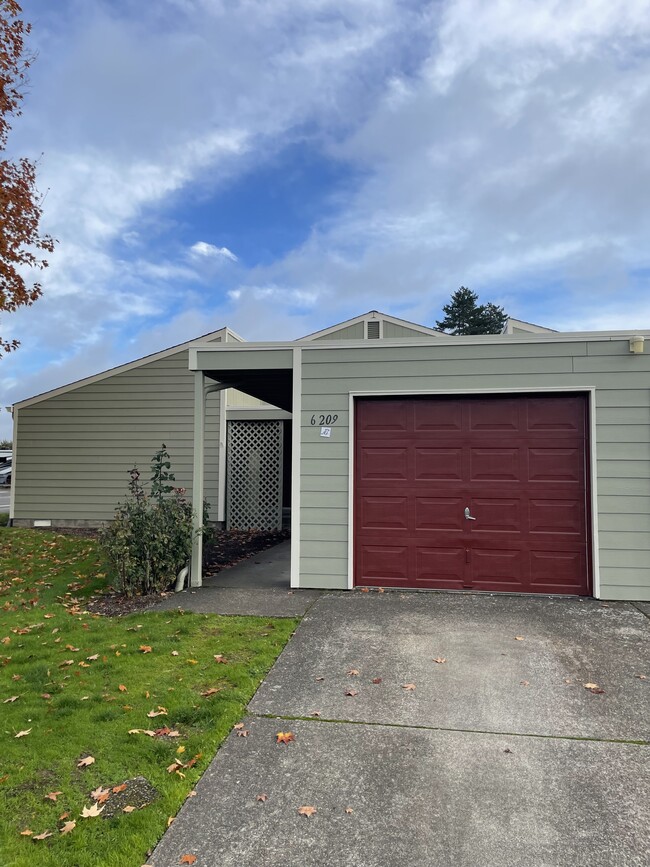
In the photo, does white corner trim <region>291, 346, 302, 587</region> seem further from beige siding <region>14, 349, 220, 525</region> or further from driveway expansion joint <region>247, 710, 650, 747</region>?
beige siding <region>14, 349, 220, 525</region>

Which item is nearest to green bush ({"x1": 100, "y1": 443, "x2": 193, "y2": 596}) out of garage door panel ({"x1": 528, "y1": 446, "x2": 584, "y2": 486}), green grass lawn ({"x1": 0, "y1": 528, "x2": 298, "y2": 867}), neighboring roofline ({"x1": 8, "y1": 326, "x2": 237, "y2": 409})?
green grass lawn ({"x1": 0, "y1": 528, "x2": 298, "y2": 867})

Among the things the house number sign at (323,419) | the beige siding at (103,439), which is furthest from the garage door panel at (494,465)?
the beige siding at (103,439)

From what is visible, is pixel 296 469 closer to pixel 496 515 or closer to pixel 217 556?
pixel 496 515

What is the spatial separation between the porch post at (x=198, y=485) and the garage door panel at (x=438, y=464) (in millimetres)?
2546

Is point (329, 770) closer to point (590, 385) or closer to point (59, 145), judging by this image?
point (590, 385)

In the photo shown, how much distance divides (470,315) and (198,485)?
40.4 meters

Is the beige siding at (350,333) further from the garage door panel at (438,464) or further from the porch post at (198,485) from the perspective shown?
the garage door panel at (438,464)

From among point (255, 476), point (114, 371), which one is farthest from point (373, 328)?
point (114, 371)

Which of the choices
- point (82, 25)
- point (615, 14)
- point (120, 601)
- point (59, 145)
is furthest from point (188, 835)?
point (59, 145)

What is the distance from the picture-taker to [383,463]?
244 inches

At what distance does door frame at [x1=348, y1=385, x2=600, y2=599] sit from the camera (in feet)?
18.7

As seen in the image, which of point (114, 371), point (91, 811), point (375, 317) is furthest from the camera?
point (375, 317)

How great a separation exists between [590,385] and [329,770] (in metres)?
4.66

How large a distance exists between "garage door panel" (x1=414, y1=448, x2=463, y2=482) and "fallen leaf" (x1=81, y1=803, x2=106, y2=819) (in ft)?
14.3
